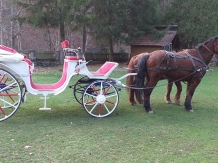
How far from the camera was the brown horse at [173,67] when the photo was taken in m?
6.30

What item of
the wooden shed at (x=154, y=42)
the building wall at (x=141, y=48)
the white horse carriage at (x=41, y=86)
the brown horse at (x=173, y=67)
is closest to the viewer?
the white horse carriage at (x=41, y=86)

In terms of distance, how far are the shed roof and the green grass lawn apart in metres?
12.3

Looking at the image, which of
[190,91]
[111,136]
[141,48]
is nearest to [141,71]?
[190,91]

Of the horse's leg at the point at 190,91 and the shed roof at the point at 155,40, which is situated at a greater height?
the shed roof at the point at 155,40

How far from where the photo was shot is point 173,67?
6359 millimetres

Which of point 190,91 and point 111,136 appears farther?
point 190,91

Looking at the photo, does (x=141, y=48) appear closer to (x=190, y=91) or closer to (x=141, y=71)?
(x=190, y=91)

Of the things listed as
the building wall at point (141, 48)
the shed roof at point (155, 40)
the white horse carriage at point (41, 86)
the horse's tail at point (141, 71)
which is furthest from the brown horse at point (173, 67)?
the building wall at point (141, 48)

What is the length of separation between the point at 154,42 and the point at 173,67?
1302cm

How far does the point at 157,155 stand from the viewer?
3.98 meters

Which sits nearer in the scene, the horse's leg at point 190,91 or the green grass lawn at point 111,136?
the green grass lawn at point 111,136

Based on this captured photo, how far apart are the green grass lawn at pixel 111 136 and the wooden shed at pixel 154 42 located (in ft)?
40.3

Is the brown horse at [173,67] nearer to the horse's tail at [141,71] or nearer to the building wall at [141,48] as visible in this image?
the horse's tail at [141,71]

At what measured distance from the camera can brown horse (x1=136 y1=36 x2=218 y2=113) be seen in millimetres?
6297
